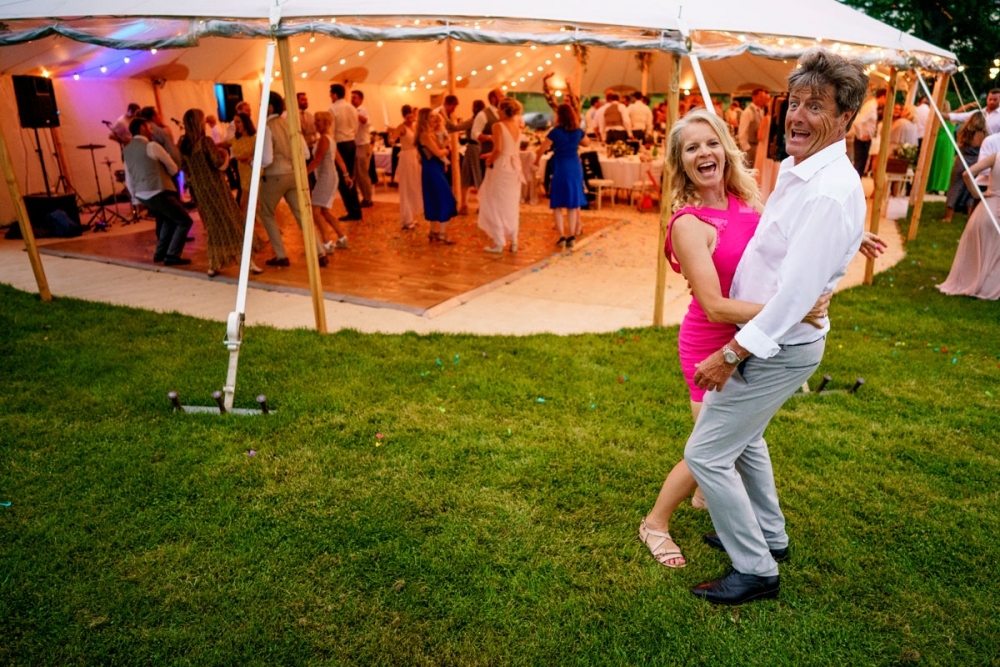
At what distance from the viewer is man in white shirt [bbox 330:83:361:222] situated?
36.1 ft

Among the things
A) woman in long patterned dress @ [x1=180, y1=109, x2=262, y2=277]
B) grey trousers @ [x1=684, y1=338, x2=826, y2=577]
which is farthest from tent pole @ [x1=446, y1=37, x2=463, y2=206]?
grey trousers @ [x1=684, y1=338, x2=826, y2=577]

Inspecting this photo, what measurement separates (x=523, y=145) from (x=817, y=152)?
1180 cm

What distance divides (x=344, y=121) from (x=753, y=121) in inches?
266

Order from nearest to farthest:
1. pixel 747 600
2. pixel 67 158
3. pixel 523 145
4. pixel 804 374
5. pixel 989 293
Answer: pixel 804 374 < pixel 747 600 < pixel 989 293 < pixel 67 158 < pixel 523 145

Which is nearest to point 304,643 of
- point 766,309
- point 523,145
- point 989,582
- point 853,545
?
point 766,309

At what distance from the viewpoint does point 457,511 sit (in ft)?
10.6

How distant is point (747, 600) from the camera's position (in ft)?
8.58

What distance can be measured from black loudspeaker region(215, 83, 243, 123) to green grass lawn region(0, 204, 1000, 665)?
33.3 feet

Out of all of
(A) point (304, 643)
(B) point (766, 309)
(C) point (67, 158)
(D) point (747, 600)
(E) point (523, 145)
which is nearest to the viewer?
(B) point (766, 309)

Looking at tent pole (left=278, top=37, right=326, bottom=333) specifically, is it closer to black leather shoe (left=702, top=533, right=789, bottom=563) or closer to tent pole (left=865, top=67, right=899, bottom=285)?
black leather shoe (left=702, top=533, right=789, bottom=563)

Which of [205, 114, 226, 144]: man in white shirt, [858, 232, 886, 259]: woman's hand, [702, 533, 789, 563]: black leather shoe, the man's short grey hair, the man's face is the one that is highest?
the man's short grey hair

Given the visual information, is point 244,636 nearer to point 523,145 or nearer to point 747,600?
point 747,600

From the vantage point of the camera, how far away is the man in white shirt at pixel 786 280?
1.92 meters

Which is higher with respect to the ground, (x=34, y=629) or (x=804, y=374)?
(x=804, y=374)
